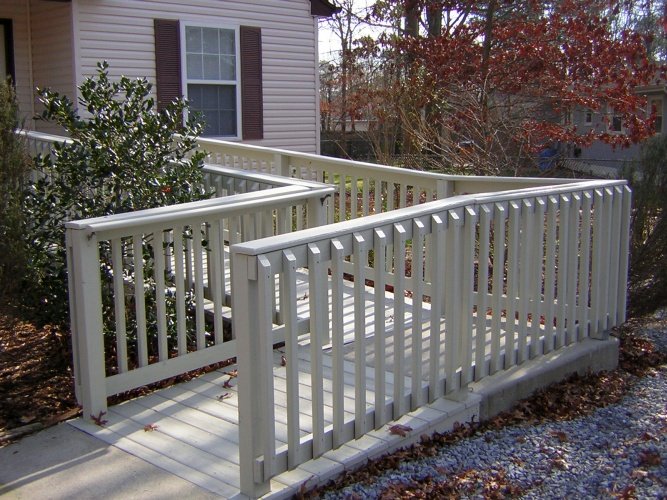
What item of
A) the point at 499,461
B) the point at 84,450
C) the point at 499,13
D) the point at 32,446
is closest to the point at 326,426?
the point at 499,461

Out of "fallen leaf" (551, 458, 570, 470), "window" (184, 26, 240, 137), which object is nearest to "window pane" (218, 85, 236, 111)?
"window" (184, 26, 240, 137)

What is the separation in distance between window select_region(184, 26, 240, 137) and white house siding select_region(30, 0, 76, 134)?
1.58 meters

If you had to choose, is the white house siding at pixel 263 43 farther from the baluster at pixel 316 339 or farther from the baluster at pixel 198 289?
the baluster at pixel 316 339

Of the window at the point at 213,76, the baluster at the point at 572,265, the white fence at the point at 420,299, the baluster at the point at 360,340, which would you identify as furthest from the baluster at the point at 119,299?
the window at the point at 213,76

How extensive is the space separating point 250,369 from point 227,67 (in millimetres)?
8705

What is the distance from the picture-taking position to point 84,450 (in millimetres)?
3457

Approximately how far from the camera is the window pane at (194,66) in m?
10.6

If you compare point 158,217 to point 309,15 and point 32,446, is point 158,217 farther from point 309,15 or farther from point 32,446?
point 309,15

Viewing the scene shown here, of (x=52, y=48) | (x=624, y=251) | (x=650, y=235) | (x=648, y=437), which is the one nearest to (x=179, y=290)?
(x=648, y=437)

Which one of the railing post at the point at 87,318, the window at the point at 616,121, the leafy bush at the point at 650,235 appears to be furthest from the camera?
the window at the point at 616,121

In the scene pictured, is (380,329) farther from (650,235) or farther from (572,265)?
(650,235)

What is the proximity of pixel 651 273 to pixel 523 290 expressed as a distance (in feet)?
6.71

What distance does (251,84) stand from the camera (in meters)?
11.2

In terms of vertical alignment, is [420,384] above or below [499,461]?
above
